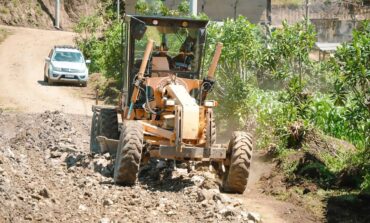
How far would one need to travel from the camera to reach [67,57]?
111ft

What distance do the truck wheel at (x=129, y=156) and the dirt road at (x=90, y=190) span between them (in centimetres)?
20

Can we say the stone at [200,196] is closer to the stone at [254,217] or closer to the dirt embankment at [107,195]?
the dirt embankment at [107,195]

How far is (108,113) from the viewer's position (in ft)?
50.9

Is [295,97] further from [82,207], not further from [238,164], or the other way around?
[82,207]

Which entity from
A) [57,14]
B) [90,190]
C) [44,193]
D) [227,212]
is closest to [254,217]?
[227,212]

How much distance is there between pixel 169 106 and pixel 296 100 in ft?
17.3

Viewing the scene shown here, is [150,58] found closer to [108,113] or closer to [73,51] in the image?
[108,113]

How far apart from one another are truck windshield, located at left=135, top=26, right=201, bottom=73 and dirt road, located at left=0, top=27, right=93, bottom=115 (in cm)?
1190

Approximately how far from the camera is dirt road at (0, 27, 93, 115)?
27608mm

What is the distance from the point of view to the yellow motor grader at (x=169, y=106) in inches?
487

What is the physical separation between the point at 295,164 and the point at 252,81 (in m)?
7.13

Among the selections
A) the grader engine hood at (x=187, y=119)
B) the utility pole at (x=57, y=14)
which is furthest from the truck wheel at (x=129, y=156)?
the utility pole at (x=57, y=14)

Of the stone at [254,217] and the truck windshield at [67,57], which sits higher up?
the stone at [254,217]

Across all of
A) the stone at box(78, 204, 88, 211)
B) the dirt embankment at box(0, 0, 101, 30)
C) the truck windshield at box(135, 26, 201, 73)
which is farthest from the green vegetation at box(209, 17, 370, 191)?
the dirt embankment at box(0, 0, 101, 30)
